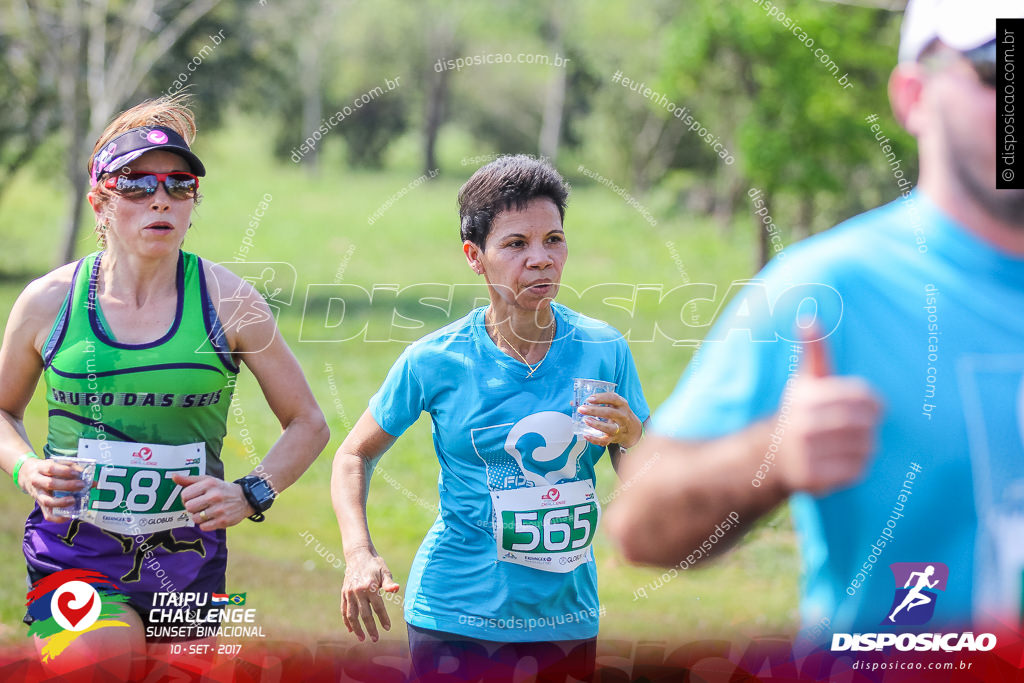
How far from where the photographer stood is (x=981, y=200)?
179 centimetres

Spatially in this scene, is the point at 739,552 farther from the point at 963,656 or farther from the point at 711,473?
the point at 711,473

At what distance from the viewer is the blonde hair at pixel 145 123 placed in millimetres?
3056

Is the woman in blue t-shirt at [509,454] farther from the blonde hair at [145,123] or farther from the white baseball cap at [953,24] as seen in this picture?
the white baseball cap at [953,24]

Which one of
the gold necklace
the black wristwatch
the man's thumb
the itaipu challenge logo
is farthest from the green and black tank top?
the man's thumb

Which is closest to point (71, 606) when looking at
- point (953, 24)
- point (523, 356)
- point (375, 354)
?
point (523, 356)

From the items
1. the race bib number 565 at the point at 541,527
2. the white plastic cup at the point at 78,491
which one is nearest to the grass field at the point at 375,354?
the race bib number 565 at the point at 541,527

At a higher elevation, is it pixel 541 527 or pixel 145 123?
pixel 145 123

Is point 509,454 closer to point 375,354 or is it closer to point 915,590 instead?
point 915,590

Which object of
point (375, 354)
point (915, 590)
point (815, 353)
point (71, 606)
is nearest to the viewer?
point (815, 353)

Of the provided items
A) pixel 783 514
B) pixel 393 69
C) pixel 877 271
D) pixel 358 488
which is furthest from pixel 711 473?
pixel 393 69

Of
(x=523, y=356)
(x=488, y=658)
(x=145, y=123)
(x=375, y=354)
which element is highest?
(x=375, y=354)

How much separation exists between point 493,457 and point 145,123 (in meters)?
1.38

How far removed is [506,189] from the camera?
2875 mm

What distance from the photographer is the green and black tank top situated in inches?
114
